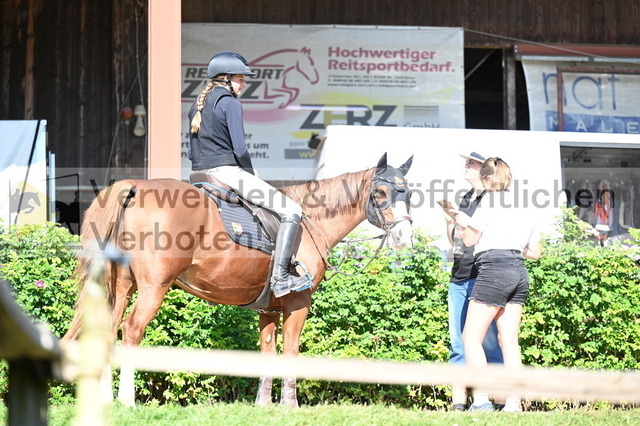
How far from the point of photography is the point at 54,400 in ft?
24.9

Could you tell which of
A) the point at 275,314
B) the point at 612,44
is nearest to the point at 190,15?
the point at 612,44

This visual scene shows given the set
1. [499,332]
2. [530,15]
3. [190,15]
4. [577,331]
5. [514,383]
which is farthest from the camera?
[530,15]

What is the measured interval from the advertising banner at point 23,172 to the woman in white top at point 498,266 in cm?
761

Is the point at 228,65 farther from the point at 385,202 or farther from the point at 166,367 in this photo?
the point at 166,367

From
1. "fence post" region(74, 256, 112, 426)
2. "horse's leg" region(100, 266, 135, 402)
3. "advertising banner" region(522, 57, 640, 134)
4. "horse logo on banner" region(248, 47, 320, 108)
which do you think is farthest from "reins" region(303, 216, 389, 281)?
"advertising banner" region(522, 57, 640, 134)

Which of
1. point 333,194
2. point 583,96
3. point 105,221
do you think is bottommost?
point 105,221

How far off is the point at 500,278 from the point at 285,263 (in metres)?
1.76

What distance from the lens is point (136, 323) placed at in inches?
252

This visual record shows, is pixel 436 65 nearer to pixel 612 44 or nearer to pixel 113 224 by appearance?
pixel 612 44

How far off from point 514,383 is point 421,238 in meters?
6.10

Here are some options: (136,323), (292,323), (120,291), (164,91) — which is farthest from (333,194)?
(164,91)

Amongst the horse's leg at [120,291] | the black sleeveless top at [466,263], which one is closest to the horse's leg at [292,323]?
the horse's leg at [120,291]

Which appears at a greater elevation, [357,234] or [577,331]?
[357,234]

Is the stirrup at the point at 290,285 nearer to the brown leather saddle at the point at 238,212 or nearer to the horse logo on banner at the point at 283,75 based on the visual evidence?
the brown leather saddle at the point at 238,212
